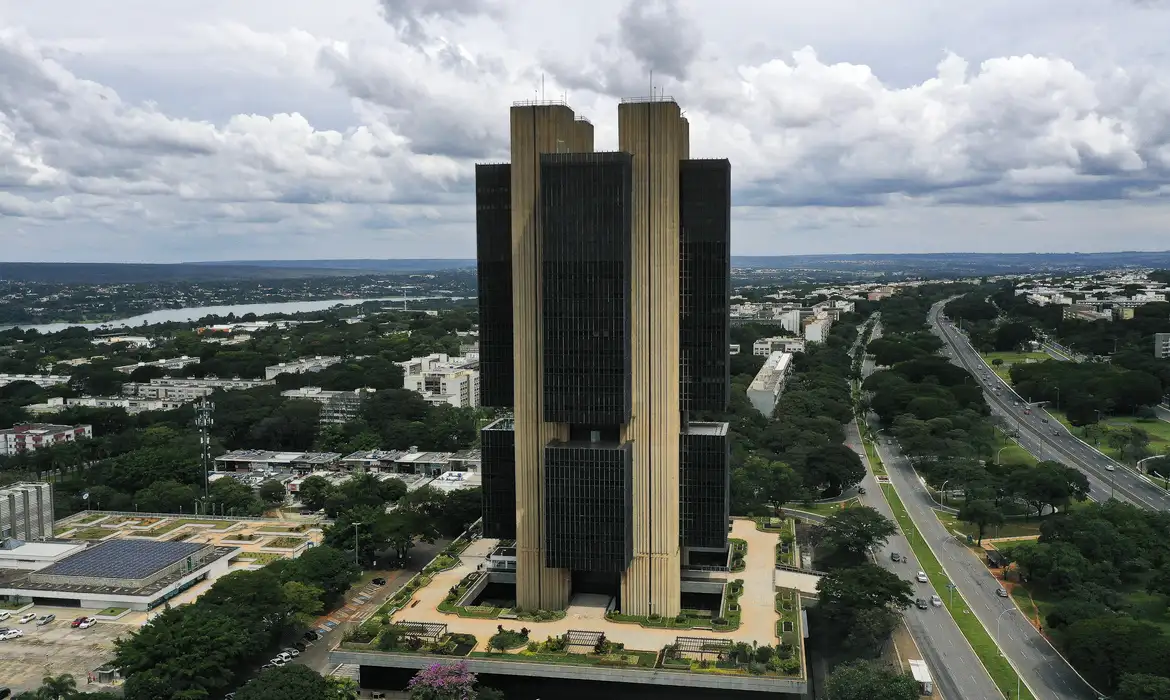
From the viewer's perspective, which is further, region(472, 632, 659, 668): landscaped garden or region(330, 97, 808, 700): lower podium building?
region(330, 97, 808, 700): lower podium building

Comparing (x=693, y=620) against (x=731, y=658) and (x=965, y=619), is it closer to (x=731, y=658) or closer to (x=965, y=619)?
Result: (x=731, y=658)

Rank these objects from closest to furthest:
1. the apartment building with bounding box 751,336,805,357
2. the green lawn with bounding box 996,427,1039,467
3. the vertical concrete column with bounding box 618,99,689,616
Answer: the vertical concrete column with bounding box 618,99,689,616, the green lawn with bounding box 996,427,1039,467, the apartment building with bounding box 751,336,805,357

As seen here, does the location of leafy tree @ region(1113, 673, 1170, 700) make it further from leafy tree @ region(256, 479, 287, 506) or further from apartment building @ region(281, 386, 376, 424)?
apartment building @ region(281, 386, 376, 424)

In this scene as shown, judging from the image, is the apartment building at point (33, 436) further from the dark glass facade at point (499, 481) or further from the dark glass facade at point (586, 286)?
the dark glass facade at point (586, 286)

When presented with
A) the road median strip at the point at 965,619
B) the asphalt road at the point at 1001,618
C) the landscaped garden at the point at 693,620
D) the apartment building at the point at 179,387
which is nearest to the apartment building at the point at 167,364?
the apartment building at the point at 179,387

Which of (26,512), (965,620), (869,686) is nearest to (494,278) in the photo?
(869,686)

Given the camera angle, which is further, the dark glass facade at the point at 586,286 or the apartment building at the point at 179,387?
the apartment building at the point at 179,387

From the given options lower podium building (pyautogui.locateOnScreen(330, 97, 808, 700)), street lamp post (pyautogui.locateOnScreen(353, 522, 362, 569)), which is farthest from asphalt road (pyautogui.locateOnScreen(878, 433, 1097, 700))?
street lamp post (pyautogui.locateOnScreen(353, 522, 362, 569))
